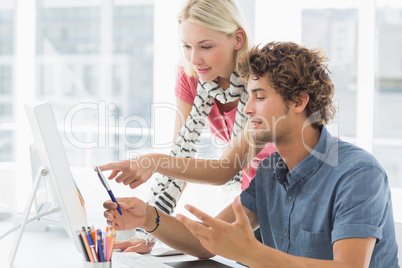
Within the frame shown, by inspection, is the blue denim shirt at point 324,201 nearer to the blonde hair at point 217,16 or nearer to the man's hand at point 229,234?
the man's hand at point 229,234

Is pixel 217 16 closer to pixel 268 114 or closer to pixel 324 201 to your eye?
pixel 268 114

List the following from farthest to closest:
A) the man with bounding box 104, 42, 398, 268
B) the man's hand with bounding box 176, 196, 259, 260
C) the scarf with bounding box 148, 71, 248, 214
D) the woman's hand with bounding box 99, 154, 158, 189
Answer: the scarf with bounding box 148, 71, 248, 214 → the woman's hand with bounding box 99, 154, 158, 189 → the man with bounding box 104, 42, 398, 268 → the man's hand with bounding box 176, 196, 259, 260

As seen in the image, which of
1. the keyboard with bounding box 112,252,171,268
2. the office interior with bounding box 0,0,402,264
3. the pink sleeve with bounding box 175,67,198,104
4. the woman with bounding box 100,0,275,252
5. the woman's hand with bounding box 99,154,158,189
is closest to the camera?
the keyboard with bounding box 112,252,171,268

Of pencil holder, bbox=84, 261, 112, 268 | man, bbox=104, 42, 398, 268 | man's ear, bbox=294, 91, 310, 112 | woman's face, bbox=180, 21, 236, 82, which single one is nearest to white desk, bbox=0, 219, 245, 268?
man, bbox=104, 42, 398, 268

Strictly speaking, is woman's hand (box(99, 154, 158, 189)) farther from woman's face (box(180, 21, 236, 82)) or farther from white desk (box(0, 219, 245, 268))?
woman's face (box(180, 21, 236, 82))

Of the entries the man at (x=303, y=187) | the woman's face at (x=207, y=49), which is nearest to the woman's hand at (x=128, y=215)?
the man at (x=303, y=187)

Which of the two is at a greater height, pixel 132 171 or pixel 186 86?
pixel 186 86

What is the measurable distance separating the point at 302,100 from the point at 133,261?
589 mm

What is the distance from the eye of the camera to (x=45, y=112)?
1.05 m

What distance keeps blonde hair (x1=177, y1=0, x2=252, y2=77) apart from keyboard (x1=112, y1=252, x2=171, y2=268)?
2.22ft

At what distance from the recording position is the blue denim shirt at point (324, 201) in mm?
1080

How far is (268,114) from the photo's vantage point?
1302 mm

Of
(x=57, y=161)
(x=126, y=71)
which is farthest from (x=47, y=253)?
(x=126, y=71)

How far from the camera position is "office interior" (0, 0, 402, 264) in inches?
125
